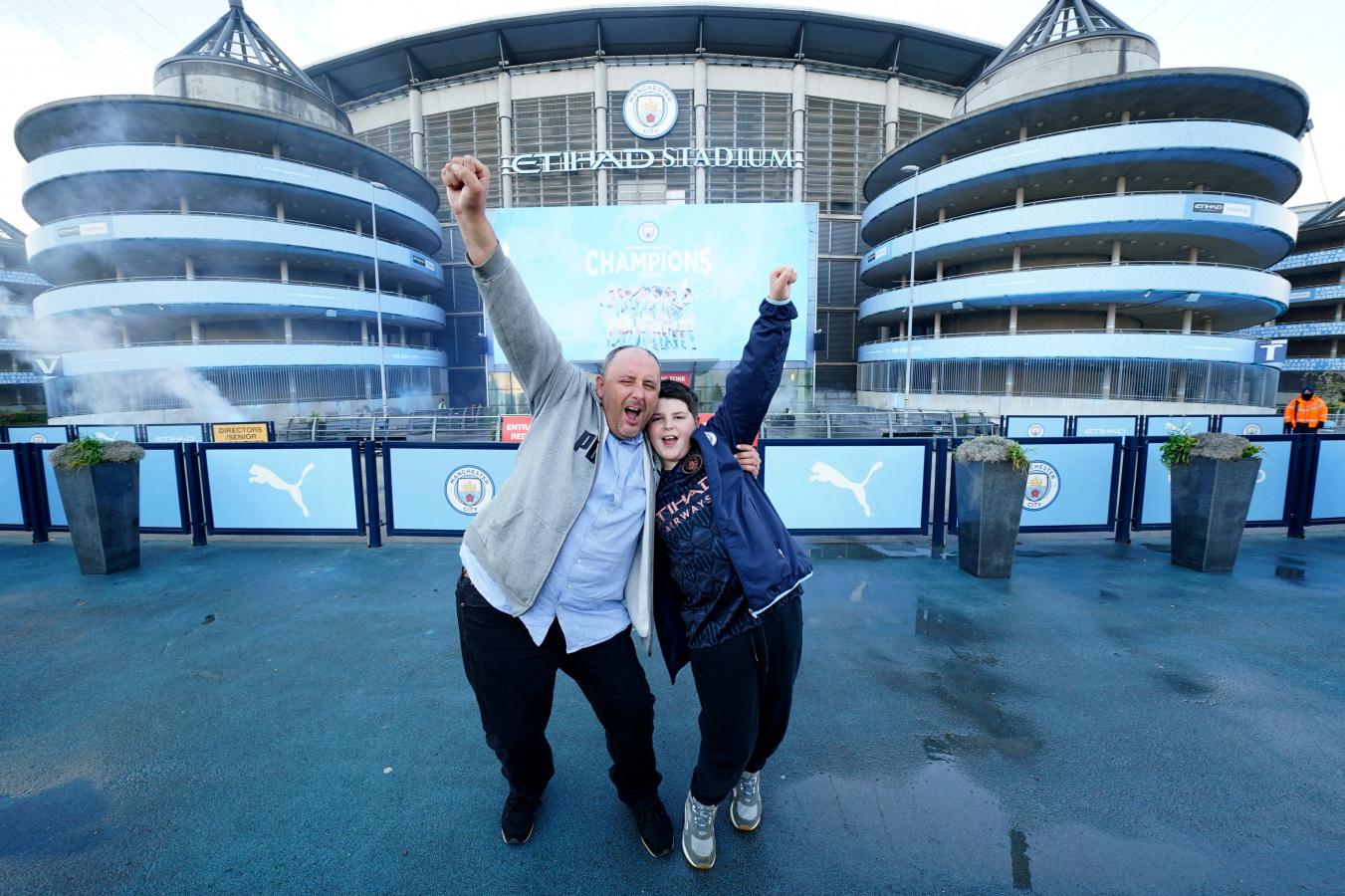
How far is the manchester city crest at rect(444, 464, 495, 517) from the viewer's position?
20.7 ft

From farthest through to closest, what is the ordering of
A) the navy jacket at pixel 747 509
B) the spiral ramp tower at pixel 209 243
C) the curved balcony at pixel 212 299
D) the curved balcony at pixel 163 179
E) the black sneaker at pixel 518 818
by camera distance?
the curved balcony at pixel 212 299, the spiral ramp tower at pixel 209 243, the curved balcony at pixel 163 179, the black sneaker at pixel 518 818, the navy jacket at pixel 747 509

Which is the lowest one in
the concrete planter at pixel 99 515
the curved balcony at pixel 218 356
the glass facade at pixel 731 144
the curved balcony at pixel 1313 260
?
the concrete planter at pixel 99 515

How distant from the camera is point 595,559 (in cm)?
196

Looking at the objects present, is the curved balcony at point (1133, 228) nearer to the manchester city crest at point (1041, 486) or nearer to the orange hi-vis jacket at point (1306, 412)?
the orange hi-vis jacket at point (1306, 412)

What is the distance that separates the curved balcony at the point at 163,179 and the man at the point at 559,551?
109ft

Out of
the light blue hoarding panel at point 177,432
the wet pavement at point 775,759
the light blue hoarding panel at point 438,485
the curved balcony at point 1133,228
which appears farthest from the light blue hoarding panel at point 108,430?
the curved balcony at point 1133,228

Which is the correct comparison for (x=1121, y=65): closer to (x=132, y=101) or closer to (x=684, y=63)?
(x=684, y=63)

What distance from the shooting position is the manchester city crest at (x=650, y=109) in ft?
103

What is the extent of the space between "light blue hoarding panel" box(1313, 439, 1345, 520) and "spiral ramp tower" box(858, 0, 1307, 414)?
67.4 feet

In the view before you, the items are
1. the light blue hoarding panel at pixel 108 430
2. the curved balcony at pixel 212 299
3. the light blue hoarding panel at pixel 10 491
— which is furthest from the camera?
the curved balcony at pixel 212 299

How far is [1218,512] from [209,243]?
117ft

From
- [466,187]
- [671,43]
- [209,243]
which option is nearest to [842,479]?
[466,187]

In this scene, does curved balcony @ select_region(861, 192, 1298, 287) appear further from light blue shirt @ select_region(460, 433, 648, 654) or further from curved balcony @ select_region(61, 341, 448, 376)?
curved balcony @ select_region(61, 341, 448, 376)

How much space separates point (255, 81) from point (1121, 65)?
44.2 metres
